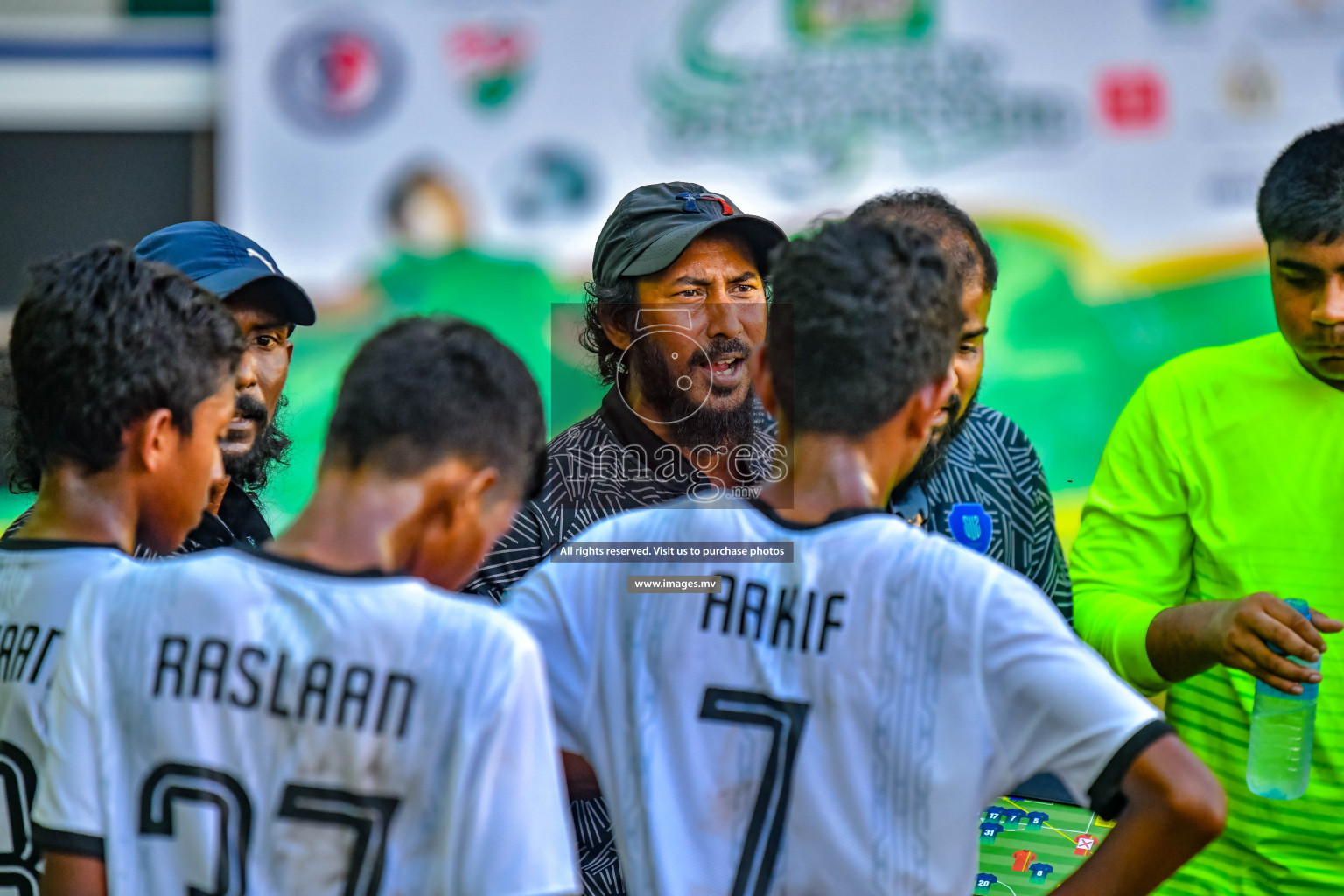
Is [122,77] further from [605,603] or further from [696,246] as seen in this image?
[605,603]

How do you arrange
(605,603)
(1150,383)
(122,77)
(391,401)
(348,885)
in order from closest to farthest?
(348,885), (391,401), (605,603), (1150,383), (122,77)

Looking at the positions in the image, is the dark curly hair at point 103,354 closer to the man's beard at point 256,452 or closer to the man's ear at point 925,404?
the man's beard at point 256,452

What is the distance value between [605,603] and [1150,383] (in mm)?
1407

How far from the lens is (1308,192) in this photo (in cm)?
237

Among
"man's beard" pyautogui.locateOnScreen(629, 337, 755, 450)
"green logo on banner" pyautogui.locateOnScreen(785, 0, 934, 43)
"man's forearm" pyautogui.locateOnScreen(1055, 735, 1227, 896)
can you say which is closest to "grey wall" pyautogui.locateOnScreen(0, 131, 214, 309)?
"green logo on banner" pyautogui.locateOnScreen(785, 0, 934, 43)

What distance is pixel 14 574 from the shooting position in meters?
1.82

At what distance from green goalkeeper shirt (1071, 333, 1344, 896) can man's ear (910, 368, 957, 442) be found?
0.85m

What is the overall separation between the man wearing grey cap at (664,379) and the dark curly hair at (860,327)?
2.40ft

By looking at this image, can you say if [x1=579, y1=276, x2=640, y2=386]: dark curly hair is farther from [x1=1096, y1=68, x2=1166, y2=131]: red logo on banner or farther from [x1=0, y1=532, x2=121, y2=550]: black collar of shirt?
[x1=1096, y1=68, x2=1166, y2=131]: red logo on banner

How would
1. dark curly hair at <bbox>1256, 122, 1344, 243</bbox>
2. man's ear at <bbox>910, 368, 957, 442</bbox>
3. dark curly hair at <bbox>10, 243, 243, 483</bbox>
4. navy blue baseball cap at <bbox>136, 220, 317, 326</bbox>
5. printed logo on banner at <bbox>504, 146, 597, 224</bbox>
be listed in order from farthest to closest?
printed logo on banner at <bbox>504, 146, 597, 224</bbox>
navy blue baseball cap at <bbox>136, 220, 317, 326</bbox>
dark curly hair at <bbox>1256, 122, 1344, 243</bbox>
dark curly hair at <bbox>10, 243, 243, 483</bbox>
man's ear at <bbox>910, 368, 957, 442</bbox>

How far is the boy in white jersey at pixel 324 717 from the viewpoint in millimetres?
1494

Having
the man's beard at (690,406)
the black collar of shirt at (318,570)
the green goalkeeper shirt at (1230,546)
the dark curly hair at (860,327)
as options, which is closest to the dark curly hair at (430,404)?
the black collar of shirt at (318,570)

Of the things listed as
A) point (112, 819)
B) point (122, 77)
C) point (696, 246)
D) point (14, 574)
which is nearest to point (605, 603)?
point (112, 819)

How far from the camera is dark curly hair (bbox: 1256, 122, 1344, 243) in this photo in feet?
7.68
